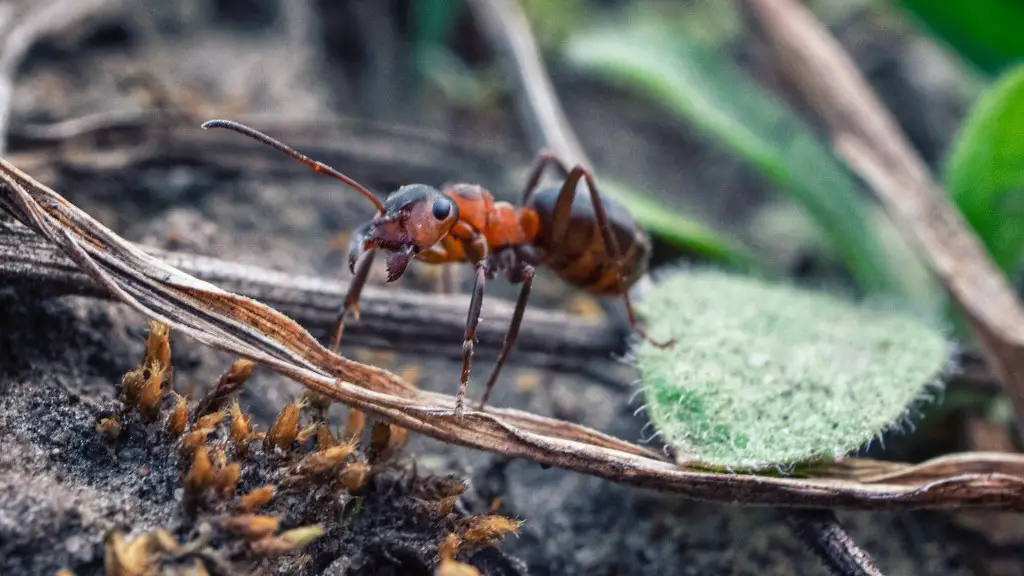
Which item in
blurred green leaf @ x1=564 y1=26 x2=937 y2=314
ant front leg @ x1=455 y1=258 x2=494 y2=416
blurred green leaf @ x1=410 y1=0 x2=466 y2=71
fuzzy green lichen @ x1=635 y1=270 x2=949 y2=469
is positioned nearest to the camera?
fuzzy green lichen @ x1=635 y1=270 x2=949 y2=469

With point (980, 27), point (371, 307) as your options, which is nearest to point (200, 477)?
point (371, 307)

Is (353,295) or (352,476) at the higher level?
(353,295)

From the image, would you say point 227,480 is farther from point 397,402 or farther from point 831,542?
point 831,542

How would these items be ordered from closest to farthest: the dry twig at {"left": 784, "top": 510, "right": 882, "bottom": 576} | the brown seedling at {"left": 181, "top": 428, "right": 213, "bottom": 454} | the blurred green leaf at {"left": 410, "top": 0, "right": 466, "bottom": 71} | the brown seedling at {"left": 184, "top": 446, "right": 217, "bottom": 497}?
the brown seedling at {"left": 184, "top": 446, "right": 217, "bottom": 497}
the brown seedling at {"left": 181, "top": 428, "right": 213, "bottom": 454}
the dry twig at {"left": 784, "top": 510, "right": 882, "bottom": 576}
the blurred green leaf at {"left": 410, "top": 0, "right": 466, "bottom": 71}

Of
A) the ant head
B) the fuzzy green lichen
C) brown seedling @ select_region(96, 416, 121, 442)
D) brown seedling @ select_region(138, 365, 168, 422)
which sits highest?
the ant head

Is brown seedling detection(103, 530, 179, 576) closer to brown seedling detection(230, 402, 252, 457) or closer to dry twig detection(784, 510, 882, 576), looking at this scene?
brown seedling detection(230, 402, 252, 457)

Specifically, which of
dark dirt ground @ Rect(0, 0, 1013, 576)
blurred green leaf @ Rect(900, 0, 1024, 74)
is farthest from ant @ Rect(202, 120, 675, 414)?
blurred green leaf @ Rect(900, 0, 1024, 74)

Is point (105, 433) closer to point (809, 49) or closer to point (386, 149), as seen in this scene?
point (386, 149)
